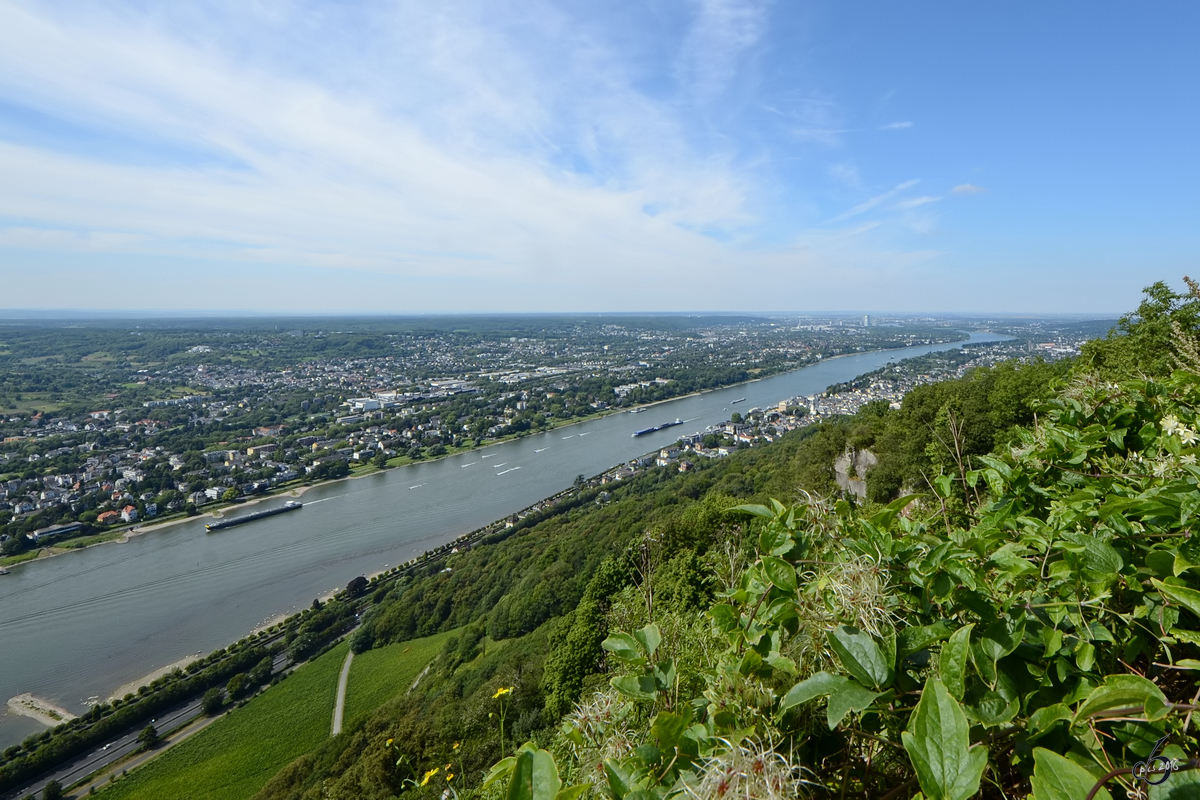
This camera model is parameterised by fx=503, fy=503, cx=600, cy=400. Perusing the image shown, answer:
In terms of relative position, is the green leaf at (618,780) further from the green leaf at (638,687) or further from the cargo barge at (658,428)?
the cargo barge at (658,428)

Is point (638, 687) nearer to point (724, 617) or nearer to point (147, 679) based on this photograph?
point (724, 617)

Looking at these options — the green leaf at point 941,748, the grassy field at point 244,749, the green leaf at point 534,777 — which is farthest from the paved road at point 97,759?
the green leaf at point 941,748

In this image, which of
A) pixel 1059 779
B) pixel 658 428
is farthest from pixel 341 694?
pixel 658 428

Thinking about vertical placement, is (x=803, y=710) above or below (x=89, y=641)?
above

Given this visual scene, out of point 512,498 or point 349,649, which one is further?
point 512,498

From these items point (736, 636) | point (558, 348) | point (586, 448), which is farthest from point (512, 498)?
point (558, 348)

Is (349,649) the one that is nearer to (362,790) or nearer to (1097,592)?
(362,790)
